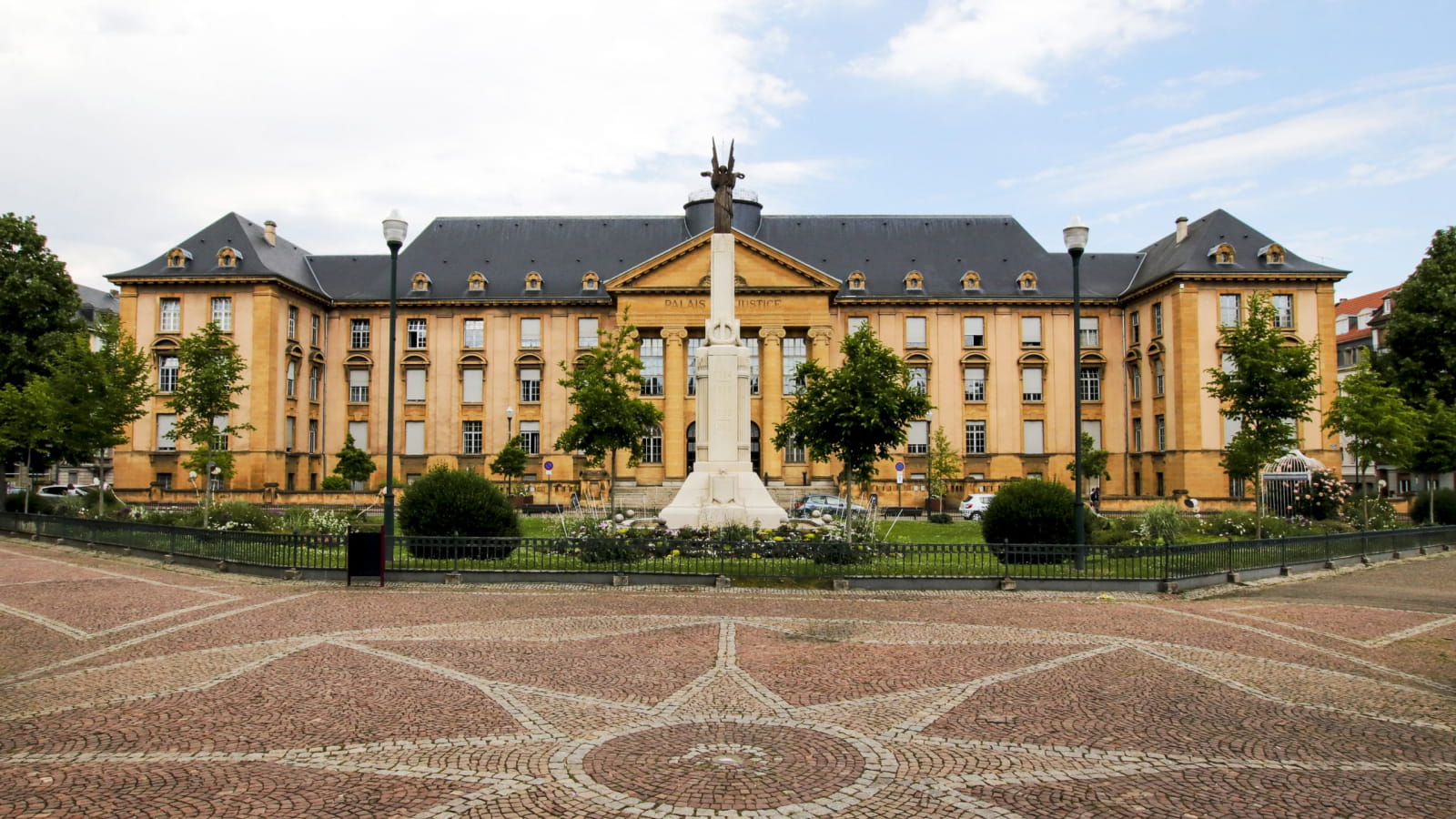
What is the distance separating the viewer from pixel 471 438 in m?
57.6

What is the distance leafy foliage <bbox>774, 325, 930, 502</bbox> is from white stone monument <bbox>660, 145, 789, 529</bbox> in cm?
169

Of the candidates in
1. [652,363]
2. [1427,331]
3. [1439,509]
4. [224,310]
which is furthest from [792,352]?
[1427,331]

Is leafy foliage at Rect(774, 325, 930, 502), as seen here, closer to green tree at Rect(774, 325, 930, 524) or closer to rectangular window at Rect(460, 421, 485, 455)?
green tree at Rect(774, 325, 930, 524)

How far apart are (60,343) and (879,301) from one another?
40099 mm

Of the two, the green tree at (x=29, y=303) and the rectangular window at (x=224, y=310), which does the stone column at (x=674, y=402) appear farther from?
the green tree at (x=29, y=303)

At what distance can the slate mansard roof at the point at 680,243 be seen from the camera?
2253 inches

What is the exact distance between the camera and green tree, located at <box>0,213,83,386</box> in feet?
135

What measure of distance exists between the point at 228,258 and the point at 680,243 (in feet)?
80.3

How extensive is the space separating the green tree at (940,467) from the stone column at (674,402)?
44.4ft

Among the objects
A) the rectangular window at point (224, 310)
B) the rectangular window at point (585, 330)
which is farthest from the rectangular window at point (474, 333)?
the rectangular window at point (224, 310)

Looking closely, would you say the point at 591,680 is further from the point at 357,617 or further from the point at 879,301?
the point at 879,301

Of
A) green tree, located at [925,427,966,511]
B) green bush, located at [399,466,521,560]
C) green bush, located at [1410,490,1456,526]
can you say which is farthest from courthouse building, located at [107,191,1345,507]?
green bush, located at [399,466,521,560]

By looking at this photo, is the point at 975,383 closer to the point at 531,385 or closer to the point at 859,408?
the point at 531,385

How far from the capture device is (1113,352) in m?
57.6
